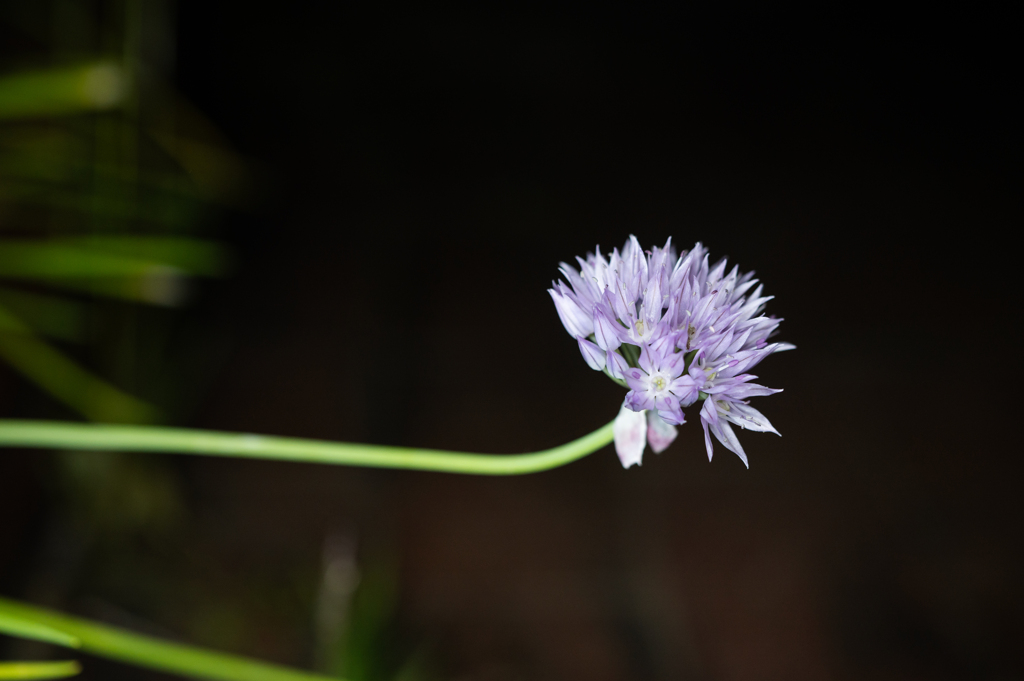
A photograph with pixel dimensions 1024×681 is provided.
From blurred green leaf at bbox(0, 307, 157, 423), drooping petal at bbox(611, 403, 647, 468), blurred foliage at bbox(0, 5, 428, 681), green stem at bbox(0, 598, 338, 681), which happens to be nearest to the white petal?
drooping petal at bbox(611, 403, 647, 468)

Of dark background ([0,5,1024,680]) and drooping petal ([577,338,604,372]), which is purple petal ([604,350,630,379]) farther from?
dark background ([0,5,1024,680])

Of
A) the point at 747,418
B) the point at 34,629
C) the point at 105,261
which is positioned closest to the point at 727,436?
the point at 747,418

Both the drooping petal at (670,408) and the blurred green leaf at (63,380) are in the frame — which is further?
the blurred green leaf at (63,380)

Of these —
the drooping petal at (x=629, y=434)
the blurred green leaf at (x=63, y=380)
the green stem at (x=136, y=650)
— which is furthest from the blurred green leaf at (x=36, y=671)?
the blurred green leaf at (x=63, y=380)

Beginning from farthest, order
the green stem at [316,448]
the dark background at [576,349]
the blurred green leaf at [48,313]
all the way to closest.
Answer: the dark background at [576,349] < the blurred green leaf at [48,313] < the green stem at [316,448]

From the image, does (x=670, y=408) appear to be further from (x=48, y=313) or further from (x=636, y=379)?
(x=48, y=313)

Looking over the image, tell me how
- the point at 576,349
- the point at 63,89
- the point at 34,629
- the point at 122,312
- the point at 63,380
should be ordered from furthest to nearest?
the point at 576,349 → the point at 122,312 → the point at 63,380 → the point at 63,89 → the point at 34,629

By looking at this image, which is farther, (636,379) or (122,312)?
(122,312)

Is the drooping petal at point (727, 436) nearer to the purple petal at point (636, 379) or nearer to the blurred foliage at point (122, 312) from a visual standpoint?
the purple petal at point (636, 379)

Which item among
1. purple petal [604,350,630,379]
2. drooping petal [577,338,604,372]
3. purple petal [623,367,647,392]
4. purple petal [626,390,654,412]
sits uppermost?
drooping petal [577,338,604,372]
